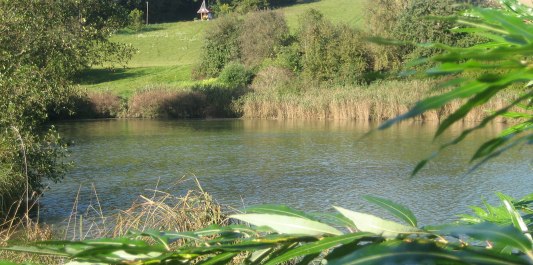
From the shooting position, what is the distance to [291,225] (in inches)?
27.5

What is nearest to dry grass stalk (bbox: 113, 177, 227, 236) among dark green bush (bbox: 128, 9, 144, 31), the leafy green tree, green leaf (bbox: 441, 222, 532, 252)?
the leafy green tree

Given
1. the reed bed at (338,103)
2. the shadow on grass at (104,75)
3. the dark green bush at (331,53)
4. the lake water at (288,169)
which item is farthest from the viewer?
the shadow on grass at (104,75)

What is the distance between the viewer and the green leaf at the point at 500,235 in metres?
0.53

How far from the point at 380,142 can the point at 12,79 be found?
8.98 m

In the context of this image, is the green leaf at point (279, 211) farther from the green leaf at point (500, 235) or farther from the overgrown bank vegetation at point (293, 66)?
the overgrown bank vegetation at point (293, 66)

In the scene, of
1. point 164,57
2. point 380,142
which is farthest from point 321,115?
point 164,57

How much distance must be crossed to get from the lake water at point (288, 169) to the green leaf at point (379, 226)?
620 centimetres

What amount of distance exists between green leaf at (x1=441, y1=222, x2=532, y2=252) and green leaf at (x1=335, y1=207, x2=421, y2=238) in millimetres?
118

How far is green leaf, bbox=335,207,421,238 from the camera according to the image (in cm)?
66

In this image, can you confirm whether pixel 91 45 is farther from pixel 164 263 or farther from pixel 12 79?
pixel 164 263

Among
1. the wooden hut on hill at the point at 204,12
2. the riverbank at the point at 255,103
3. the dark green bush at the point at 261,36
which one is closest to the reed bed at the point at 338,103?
the riverbank at the point at 255,103

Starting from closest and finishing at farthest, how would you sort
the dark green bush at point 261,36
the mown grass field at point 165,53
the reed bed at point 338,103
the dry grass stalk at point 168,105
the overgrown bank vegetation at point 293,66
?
the reed bed at point 338,103
the overgrown bank vegetation at point 293,66
the dry grass stalk at point 168,105
the mown grass field at point 165,53
the dark green bush at point 261,36

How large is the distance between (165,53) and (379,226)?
42.2 m

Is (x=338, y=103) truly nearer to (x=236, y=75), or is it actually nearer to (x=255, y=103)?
(x=255, y=103)
